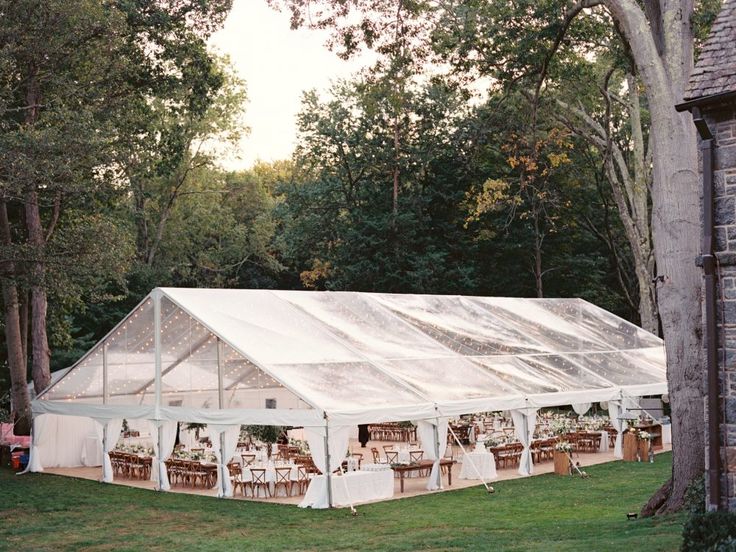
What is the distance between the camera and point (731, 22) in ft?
34.7

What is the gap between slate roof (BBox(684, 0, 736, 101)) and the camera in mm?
10148

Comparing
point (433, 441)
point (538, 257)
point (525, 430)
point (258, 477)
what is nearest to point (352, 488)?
point (258, 477)

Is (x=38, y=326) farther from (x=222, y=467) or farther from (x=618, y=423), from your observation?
(x=618, y=423)

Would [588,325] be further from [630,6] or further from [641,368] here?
[630,6]

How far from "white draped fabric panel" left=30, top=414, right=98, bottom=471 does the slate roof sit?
15115 mm

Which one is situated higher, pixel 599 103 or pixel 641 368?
pixel 599 103

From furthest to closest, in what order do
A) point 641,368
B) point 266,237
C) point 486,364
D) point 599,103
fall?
point 266,237 → point 599,103 → point 641,368 → point 486,364

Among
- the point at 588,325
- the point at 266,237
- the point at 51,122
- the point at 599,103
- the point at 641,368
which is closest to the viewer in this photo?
the point at 51,122

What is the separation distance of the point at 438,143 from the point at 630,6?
2297cm

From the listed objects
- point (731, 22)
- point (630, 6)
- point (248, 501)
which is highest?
point (630, 6)

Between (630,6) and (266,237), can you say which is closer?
(630,6)

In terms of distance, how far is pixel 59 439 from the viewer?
2122 centimetres

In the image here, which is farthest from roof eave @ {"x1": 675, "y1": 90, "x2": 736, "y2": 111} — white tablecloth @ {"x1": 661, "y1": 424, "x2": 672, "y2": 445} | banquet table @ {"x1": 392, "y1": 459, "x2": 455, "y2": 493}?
white tablecloth @ {"x1": 661, "y1": 424, "x2": 672, "y2": 445}

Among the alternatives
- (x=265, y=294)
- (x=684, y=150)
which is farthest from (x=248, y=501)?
(x=684, y=150)
